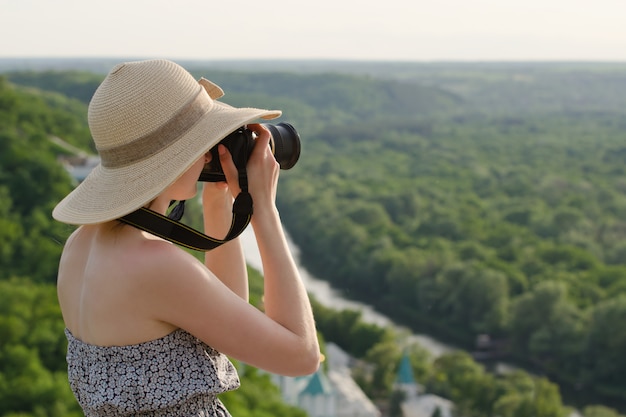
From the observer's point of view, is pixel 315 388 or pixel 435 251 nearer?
pixel 315 388

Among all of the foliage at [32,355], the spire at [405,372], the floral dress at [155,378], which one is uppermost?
the floral dress at [155,378]

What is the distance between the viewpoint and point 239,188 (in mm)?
1319

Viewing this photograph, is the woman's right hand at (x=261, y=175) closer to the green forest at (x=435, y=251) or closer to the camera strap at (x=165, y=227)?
the camera strap at (x=165, y=227)

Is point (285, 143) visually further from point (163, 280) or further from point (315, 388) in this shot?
point (315, 388)

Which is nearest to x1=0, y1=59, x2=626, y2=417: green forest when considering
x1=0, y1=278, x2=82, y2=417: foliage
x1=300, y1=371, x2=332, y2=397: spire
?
x1=0, y1=278, x2=82, y2=417: foliage

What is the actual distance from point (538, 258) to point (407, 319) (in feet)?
20.4

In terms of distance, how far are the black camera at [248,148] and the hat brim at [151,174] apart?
0.10 ft

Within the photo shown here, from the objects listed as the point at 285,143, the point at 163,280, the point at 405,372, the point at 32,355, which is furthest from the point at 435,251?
the point at 163,280

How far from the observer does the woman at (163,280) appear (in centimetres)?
122

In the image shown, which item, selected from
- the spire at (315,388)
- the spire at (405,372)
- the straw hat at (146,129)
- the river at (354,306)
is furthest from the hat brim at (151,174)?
the river at (354,306)

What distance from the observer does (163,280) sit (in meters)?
1.20

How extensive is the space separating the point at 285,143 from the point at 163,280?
1.13ft

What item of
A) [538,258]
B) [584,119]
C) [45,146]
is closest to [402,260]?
[538,258]

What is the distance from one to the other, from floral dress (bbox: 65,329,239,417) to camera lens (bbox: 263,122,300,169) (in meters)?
0.33
